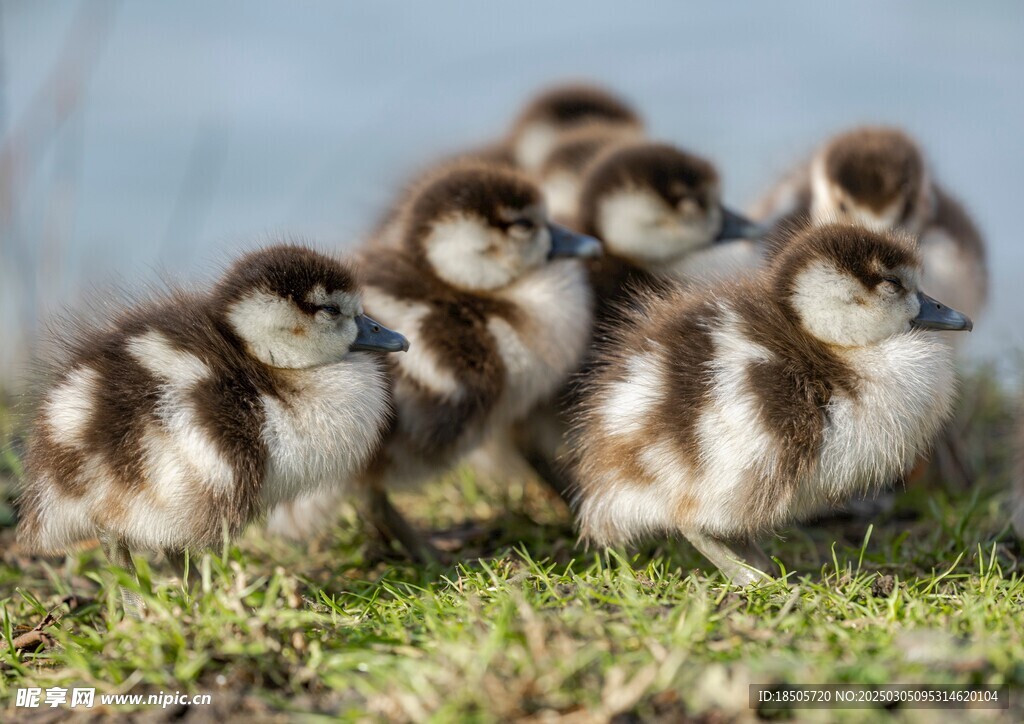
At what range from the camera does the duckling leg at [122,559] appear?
Result: 2375 mm

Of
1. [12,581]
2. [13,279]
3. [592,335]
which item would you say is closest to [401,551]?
[592,335]

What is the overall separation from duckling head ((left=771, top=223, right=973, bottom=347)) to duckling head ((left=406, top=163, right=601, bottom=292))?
2.54 ft

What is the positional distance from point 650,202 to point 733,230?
38cm

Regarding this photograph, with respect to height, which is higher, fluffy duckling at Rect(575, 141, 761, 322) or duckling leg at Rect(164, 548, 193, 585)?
fluffy duckling at Rect(575, 141, 761, 322)

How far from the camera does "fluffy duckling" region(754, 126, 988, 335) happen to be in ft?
11.2

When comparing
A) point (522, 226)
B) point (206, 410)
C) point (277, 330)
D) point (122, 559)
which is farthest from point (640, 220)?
point (122, 559)

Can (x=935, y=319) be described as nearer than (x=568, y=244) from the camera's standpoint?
Yes

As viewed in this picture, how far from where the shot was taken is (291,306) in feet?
7.98

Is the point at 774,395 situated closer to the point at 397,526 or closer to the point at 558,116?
the point at 397,526

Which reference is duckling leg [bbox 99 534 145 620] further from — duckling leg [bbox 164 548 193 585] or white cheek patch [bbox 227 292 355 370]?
white cheek patch [bbox 227 292 355 370]

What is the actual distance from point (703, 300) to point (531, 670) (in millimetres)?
1096

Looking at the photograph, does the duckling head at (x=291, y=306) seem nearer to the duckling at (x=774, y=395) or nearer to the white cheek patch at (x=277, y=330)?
the white cheek patch at (x=277, y=330)

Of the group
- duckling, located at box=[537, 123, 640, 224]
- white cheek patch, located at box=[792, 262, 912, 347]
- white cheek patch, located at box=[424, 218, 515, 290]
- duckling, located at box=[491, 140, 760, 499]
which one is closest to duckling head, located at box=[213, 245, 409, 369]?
white cheek patch, located at box=[424, 218, 515, 290]

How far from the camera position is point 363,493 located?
2.99 metres
